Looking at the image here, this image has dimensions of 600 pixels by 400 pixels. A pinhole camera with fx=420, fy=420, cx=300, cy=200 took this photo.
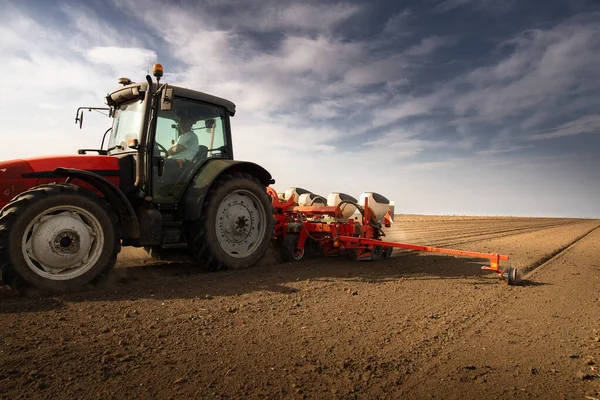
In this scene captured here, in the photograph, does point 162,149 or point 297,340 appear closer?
point 297,340

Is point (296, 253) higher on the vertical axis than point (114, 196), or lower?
lower

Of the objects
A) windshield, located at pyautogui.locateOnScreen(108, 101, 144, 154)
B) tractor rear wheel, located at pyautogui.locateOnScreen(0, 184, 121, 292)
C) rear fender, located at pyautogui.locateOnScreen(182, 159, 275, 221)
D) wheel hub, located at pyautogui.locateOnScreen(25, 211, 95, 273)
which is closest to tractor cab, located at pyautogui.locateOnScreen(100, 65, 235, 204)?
windshield, located at pyautogui.locateOnScreen(108, 101, 144, 154)

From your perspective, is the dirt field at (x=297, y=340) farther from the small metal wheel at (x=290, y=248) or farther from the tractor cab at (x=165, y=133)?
the small metal wheel at (x=290, y=248)

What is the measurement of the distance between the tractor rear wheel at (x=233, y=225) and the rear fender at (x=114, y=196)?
2.84 feet

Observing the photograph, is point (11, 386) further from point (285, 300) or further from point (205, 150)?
point (205, 150)

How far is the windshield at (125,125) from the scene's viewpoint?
5.27 m

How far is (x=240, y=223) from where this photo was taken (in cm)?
595

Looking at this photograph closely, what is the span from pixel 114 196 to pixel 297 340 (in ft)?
9.48

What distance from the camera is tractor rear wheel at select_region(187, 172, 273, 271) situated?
5.49 metres

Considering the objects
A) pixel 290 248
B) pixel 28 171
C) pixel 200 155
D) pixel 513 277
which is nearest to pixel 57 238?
pixel 28 171

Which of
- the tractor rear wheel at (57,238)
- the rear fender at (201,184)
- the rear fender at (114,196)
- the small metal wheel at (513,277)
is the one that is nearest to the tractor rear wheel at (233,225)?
the rear fender at (201,184)

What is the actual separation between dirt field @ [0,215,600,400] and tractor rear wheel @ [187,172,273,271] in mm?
541

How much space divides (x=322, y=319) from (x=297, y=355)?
0.84 metres

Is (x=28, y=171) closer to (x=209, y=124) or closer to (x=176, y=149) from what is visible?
(x=176, y=149)
